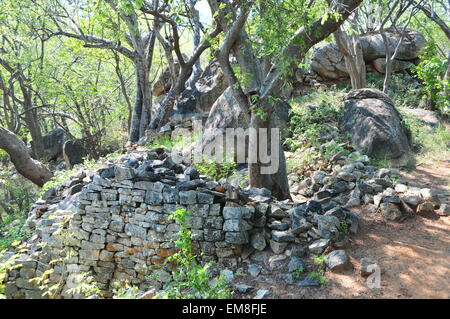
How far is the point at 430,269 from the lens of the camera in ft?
14.6

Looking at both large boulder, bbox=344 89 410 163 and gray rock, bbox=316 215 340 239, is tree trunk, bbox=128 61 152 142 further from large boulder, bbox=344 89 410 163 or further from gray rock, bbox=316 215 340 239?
gray rock, bbox=316 215 340 239

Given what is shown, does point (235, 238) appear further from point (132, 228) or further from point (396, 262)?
point (396, 262)

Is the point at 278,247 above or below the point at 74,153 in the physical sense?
below

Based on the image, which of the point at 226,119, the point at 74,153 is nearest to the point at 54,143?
the point at 74,153

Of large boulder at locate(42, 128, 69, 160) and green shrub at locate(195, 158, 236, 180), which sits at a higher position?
large boulder at locate(42, 128, 69, 160)

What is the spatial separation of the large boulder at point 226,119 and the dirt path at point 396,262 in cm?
402

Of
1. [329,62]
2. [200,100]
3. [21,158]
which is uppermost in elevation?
[329,62]

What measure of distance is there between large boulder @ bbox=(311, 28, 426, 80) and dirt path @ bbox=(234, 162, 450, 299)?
31.7 feet

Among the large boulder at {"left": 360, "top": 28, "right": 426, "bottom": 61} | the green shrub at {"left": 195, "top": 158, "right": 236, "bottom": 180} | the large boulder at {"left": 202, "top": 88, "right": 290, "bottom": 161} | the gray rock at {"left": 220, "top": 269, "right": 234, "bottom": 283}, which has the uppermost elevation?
the large boulder at {"left": 360, "top": 28, "right": 426, "bottom": 61}

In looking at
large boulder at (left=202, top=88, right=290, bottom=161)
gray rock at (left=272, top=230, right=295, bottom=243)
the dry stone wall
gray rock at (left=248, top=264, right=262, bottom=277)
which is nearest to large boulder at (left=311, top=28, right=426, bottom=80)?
large boulder at (left=202, top=88, right=290, bottom=161)

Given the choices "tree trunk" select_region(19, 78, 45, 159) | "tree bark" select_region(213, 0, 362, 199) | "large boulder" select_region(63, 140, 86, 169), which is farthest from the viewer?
"tree trunk" select_region(19, 78, 45, 159)

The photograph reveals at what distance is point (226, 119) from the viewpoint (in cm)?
930

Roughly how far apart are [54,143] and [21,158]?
5.86 metres

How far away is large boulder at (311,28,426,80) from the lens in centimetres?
1425
